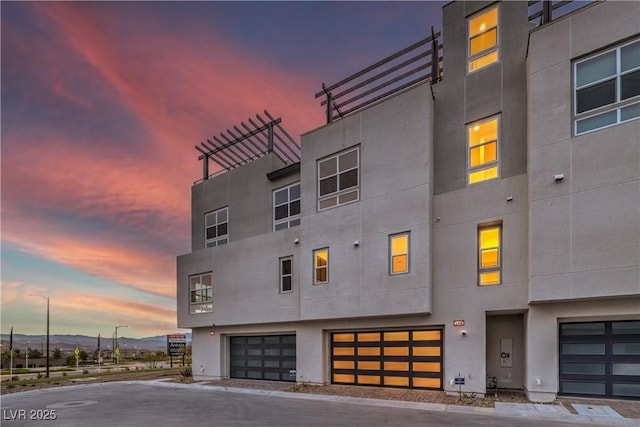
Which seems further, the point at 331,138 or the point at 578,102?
the point at 331,138

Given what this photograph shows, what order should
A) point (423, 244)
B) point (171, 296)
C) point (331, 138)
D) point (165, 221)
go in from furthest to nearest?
point (171, 296) < point (165, 221) < point (331, 138) < point (423, 244)

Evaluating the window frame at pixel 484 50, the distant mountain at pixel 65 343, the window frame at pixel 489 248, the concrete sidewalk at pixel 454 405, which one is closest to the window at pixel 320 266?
the concrete sidewalk at pixel 454 405

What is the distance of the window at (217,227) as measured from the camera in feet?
61.8

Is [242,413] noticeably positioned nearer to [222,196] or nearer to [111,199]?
[222,196]

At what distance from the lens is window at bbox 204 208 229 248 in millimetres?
18828

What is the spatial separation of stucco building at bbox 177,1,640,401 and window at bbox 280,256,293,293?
66 mm

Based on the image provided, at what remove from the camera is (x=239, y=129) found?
19.0 metres

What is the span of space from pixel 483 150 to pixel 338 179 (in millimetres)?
4975

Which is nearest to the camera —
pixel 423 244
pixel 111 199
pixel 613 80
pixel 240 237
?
pixel 613 80

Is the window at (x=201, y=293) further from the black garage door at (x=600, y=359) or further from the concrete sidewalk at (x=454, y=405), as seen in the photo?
the black garage door at (x=600, y=359)

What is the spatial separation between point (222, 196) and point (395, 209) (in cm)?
1025

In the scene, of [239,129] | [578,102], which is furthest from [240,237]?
[578,102]

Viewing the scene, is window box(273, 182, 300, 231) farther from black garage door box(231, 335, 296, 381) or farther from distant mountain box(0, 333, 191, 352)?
distant mountain box(0, 333, 191, 352)

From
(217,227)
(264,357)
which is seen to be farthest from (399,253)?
(217,227)
